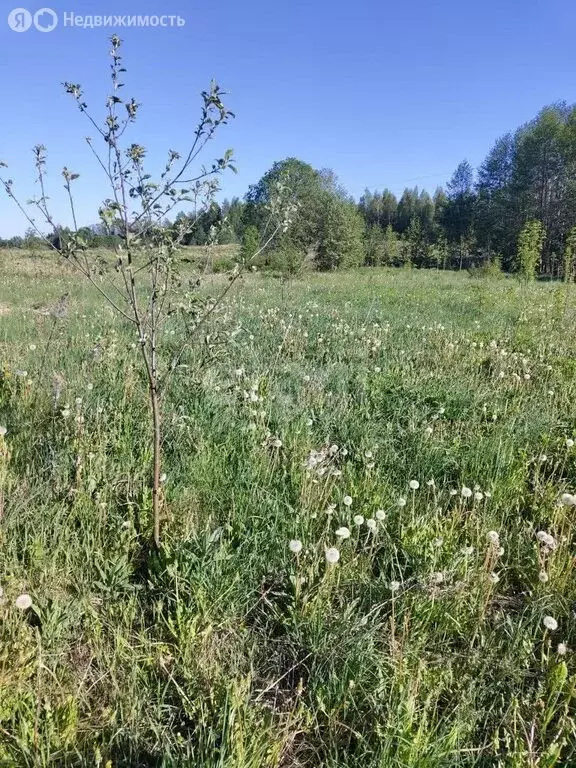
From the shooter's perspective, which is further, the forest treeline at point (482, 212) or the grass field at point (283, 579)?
the forest treeline at point (482, 212)

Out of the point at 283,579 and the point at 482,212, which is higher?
the point at 482,212

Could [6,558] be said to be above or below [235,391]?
below

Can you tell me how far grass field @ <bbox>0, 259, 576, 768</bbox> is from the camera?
1.59 metres

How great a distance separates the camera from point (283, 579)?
7.39 ft

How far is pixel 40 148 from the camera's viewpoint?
2285mm

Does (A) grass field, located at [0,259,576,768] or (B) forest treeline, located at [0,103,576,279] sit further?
(B) forest treeline, located at [0,103,576,279]

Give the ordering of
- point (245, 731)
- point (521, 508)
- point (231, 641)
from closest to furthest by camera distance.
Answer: point (245, 731) < point (231, 641) < point (521, 508)

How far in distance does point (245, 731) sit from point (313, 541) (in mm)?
1067

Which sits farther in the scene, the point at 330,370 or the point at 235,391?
the point at 330,370

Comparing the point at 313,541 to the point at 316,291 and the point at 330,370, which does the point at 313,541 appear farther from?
the point at 316,291

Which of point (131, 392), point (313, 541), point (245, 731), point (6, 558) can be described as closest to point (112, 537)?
point (6, 558)

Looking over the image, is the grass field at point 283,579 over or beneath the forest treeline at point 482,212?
beneath

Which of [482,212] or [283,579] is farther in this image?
[482,212]

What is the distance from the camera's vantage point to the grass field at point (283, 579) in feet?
5.23
